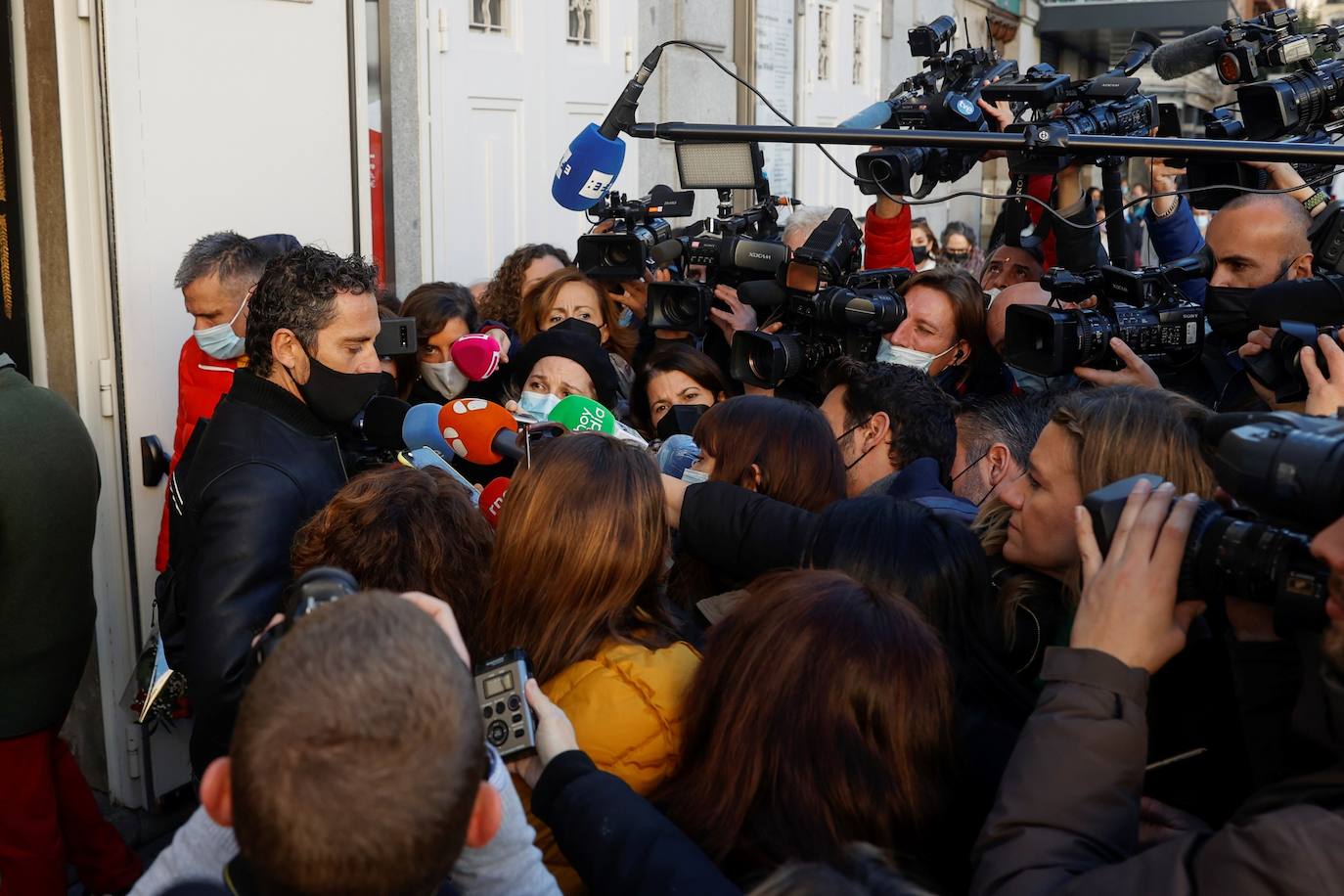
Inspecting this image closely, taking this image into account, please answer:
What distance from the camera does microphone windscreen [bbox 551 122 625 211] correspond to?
3.73 metres

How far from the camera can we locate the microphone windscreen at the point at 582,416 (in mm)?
2896

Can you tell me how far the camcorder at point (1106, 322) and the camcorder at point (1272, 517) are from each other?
4.41 ft

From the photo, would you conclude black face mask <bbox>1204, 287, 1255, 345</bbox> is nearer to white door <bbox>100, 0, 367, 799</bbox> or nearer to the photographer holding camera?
the photographer holding camera

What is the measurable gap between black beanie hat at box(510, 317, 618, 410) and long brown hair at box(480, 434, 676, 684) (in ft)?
4.61

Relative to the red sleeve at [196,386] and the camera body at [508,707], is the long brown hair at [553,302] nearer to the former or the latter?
the red sleeve at [196,386]

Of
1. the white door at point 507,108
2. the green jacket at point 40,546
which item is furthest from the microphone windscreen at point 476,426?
the white door at point 507,108

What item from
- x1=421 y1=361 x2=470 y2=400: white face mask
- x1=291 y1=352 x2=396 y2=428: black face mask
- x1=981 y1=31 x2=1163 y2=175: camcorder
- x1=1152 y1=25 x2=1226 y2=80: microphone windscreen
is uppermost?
x1=1152 y1=25 x2=1226 y2=80: microphone windscreen

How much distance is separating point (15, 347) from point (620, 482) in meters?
2.49

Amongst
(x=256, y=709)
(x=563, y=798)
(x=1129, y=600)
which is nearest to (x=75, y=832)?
(x=563, y=798)

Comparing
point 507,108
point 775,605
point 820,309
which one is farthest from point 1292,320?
point 507,108

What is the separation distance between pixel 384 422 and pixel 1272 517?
6.86ft

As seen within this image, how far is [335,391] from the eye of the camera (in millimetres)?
2695

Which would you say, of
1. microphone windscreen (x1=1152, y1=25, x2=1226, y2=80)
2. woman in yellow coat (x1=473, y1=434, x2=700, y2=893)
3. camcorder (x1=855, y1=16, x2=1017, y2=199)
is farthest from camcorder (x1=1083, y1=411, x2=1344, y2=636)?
microphone windscreen (x1=1152, y1=25, x2=1226, y2=80)

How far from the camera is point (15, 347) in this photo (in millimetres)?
3832
